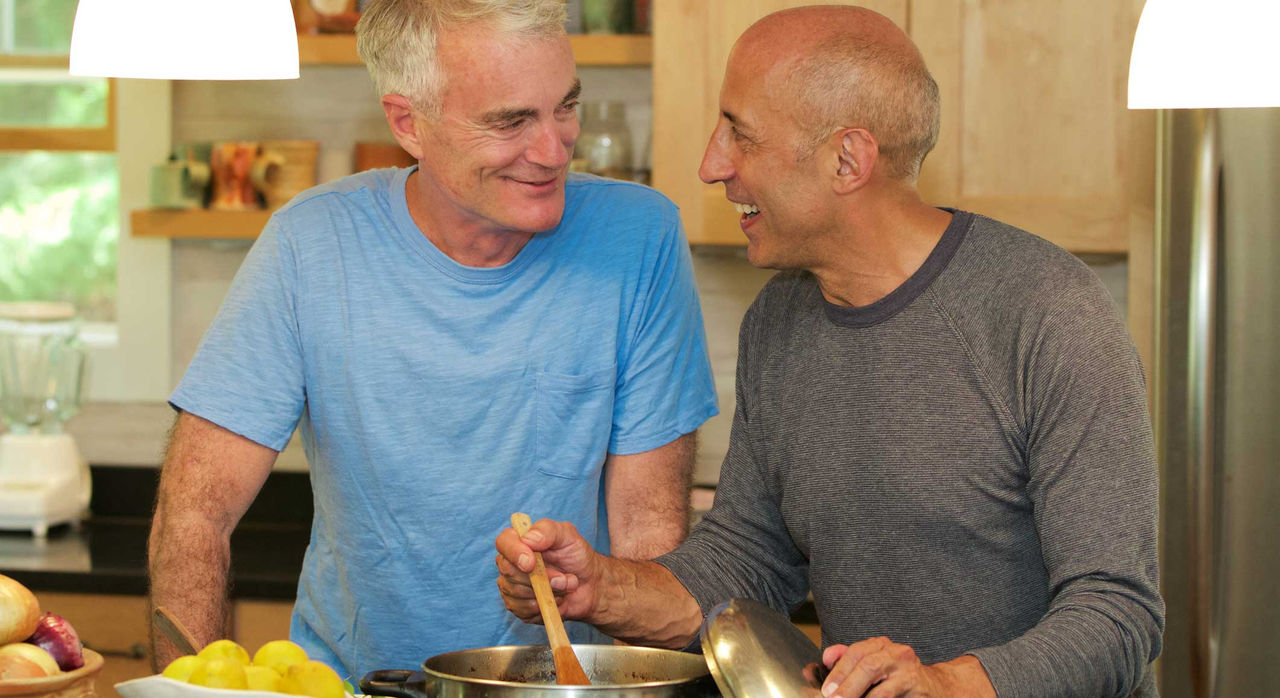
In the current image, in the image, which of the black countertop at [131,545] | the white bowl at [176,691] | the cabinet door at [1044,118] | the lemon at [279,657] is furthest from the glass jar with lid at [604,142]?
the white bowl at [176,691]

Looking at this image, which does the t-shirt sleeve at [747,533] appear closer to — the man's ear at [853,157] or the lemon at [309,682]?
the man's ear at [853,157]

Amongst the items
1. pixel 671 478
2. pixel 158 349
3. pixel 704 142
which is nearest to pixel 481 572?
pixel 671 478

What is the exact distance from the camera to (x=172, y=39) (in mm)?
1425

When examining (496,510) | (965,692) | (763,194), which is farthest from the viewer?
(496,510)

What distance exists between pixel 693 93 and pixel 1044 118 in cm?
67

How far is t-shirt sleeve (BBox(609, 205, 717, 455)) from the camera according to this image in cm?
175

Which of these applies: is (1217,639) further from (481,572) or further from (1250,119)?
(481,572)

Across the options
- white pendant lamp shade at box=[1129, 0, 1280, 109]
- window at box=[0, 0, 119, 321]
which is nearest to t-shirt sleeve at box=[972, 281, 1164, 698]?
white pendant lamp shade at box=[1129, 0, 1280, 109]

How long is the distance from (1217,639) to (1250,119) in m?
0.88

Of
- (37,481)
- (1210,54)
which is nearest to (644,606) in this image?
(1210,54)

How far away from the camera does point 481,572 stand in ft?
5.58

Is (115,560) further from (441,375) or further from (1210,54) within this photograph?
(1210,54)

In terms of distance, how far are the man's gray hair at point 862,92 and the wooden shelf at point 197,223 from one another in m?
1.70

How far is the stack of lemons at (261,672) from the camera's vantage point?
42.1 inches
